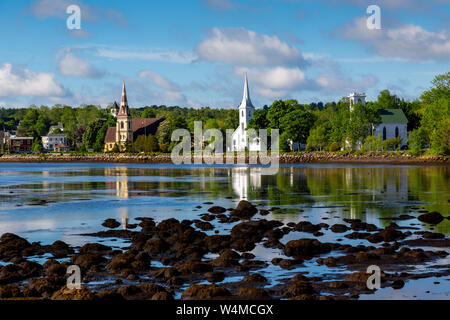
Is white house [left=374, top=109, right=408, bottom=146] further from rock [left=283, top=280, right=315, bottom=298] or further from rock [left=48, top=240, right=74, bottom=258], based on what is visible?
rock [left=283, top=280, right=315, bottom=298]

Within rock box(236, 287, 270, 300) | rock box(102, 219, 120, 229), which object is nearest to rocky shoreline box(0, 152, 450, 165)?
rock box(102, 219, 120, 229)

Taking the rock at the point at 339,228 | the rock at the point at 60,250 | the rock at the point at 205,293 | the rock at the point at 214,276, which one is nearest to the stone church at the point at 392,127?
the rock at the point at 339,228

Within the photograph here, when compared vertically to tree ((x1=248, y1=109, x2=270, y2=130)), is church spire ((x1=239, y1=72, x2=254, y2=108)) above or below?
above

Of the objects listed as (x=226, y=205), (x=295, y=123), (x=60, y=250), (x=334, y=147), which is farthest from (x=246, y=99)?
(x=60, y=250)

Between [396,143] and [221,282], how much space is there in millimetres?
129112

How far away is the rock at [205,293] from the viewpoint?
1622cm

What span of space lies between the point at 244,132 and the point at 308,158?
33.2 m

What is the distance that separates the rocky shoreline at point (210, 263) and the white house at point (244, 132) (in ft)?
414

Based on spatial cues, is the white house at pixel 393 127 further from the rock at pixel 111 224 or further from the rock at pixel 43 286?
the rock at pixel 43 286

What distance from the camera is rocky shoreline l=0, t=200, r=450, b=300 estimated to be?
55.0 feet

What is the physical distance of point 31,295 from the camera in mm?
16422

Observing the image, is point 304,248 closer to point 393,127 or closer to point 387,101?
point 393,127

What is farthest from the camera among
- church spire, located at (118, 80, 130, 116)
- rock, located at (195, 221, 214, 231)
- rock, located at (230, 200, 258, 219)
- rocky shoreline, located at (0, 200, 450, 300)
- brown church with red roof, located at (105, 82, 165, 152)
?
church spire, located at (118, 80, 130, 116)
